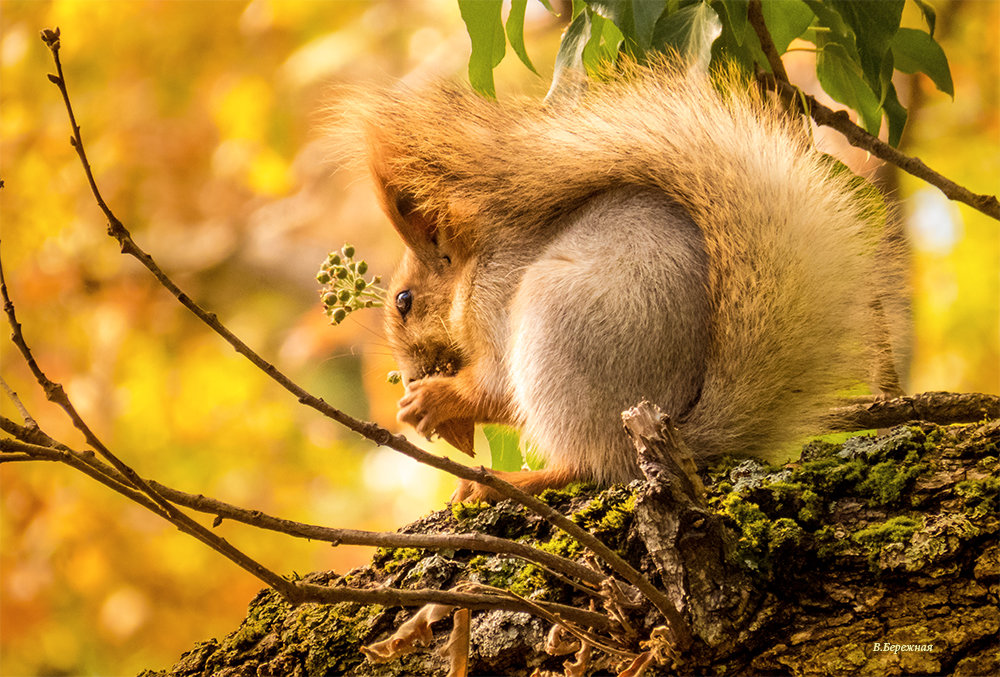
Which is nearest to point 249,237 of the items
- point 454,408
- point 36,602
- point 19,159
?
point 19,159

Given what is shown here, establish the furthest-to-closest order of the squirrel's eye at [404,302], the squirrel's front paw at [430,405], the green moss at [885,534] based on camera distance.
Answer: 1. the squirrel's eye at [404,302]
2. the squirrel's front paw at [430,405]
3. the green moss at [885,534]

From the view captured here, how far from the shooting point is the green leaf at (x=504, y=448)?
1879 millimetres

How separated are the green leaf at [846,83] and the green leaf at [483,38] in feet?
2.01

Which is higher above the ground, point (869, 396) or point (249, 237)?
point (249, 237)

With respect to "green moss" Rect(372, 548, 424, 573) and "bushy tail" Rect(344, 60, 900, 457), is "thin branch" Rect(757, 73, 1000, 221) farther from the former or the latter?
"green moss" Rect(372, 548, 424, 573)

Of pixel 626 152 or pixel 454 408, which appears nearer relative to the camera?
pixel 626 152

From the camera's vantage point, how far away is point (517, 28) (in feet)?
5.09

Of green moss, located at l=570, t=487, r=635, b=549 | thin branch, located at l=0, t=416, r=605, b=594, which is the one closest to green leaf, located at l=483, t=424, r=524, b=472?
green moss, located at l=570, t=487, r=635, b=549

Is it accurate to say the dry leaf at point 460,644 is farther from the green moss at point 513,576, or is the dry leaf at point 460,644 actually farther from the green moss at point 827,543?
the green moss at point 827,543

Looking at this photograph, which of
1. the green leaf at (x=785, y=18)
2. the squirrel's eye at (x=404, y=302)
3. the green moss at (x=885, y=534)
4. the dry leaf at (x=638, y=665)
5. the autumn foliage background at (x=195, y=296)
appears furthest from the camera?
the autumn foliage background at (x=195, y=296)

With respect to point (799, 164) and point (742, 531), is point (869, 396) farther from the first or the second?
point (742, 531)

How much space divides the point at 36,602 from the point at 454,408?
256 cm

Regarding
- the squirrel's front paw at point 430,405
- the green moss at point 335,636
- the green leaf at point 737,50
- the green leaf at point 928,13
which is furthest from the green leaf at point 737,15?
the green moss at point 335,636

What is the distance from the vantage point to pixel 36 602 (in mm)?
3295
